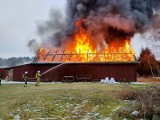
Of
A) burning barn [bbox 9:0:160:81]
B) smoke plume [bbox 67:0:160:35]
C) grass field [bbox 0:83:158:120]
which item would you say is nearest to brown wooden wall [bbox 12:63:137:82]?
burning barn [bbox 9:0:160:81]

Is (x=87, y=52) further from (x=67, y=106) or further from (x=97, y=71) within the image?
(x=67, y=106)

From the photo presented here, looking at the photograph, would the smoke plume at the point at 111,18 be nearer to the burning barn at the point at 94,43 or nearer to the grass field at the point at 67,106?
the burning barn at the point at 94,43

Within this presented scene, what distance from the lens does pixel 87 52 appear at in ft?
139

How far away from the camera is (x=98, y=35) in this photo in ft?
148

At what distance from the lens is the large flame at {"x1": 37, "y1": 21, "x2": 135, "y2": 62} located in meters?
40.7

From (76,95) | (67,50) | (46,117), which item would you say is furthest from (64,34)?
(46,117)

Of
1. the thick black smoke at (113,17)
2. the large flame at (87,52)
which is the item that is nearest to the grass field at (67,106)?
the large flame at (87,52)

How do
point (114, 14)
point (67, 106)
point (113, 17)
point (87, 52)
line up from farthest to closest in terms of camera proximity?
point (114, 14) → point (113, 17) → point (87, 52) → point (67, 106)

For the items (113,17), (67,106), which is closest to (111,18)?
(113,17)

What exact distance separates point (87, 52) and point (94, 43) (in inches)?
110

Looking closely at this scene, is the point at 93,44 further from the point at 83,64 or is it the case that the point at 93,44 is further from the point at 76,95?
the point at 76,95

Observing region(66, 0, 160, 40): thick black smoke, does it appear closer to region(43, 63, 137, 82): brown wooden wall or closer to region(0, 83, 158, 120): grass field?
region(43, 63, 137, 82): brown wooden wall

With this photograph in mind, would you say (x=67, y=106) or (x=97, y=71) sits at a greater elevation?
(x=97, y=71)

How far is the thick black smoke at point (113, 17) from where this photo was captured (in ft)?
145
